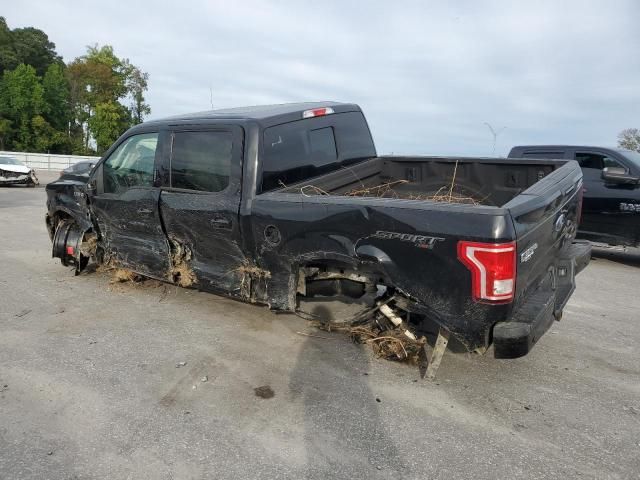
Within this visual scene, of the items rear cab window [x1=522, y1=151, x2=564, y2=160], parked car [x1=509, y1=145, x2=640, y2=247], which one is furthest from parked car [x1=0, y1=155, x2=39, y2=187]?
parked car [x1=509, y1=145, x2=640, y2=247]

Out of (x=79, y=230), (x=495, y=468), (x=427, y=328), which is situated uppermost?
(x=79, y=230)

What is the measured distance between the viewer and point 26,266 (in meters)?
6.74

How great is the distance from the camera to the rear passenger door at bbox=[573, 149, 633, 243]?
300 inches

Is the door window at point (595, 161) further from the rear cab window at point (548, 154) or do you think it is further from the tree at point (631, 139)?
the tree at point (631, 139)

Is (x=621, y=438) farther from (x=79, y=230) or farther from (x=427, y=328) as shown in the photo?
(x=79, y=230)

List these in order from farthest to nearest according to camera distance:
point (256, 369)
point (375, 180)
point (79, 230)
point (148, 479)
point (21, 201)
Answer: point (21, 201)
point (79, 230)
point (375, 180)
point (256, 369)
point (148, 479)

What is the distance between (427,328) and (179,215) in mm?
2410

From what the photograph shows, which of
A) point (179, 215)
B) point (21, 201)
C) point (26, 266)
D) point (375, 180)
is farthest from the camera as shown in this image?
point (21, 201)

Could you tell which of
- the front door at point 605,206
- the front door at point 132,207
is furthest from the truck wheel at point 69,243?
the front door at point 605,206

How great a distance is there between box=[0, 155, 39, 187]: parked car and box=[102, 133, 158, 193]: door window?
16.4 metres

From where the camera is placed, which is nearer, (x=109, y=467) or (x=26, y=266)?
(x=109, y=467)

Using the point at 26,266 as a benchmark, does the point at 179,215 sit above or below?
above

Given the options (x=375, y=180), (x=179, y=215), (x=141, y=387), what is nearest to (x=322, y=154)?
(x=375, y=180)

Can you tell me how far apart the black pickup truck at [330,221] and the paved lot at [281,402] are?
0.50 m
